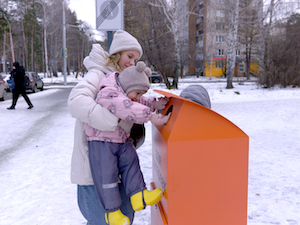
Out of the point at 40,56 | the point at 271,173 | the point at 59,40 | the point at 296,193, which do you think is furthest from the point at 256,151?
the point at 40,56

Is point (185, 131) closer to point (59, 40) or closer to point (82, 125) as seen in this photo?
point (82, 125)

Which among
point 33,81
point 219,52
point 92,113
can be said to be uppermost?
point 219,52

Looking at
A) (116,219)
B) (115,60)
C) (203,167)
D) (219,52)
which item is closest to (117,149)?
(116,219)

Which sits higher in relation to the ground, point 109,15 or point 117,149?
point 109,15

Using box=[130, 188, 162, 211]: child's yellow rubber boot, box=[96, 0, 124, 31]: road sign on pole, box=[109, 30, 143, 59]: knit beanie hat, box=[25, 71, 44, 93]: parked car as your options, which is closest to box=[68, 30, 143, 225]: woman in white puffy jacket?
box=[109, 30, 143, 59]: knit beanie hat

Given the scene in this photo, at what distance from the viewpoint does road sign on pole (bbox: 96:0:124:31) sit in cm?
412

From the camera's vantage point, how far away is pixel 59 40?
4584 centimetres

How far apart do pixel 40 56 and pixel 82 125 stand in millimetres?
55225

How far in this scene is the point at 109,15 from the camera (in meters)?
4.15

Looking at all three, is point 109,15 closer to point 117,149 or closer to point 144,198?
point 117,149

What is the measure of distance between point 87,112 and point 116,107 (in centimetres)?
16

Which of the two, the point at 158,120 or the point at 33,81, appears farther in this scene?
the point at 33,81

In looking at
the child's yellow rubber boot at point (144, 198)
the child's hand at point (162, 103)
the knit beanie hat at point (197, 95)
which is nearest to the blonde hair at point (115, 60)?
the child's hand at point (162, 103)

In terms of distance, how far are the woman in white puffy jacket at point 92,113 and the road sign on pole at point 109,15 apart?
263cm
